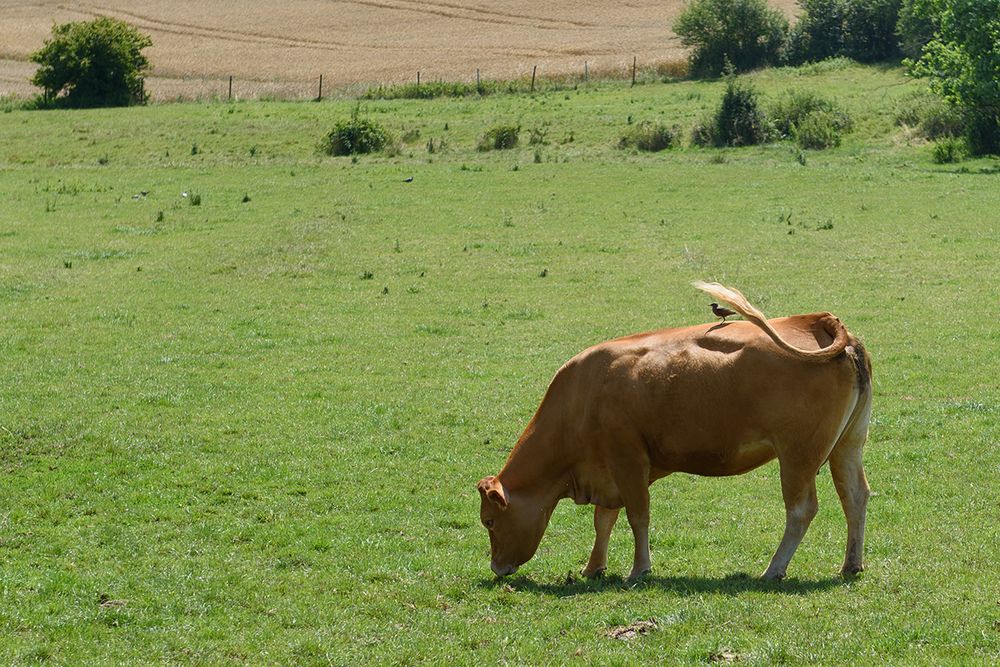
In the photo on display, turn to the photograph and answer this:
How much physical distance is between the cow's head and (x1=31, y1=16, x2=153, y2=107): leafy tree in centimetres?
5873

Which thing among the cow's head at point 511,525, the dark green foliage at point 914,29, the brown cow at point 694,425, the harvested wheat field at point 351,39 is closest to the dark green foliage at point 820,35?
the dark green foliage at point 914,29

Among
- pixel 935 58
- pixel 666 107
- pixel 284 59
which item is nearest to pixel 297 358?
pixel 935 58

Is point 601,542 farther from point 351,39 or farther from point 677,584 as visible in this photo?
point 351,39

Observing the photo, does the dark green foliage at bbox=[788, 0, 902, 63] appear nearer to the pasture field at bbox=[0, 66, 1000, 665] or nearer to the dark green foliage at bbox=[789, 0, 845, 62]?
the dark green foliage at bbox=[789, 0, 845, 62]

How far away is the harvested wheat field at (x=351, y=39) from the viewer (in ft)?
245

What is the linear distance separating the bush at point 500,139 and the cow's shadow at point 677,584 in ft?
132

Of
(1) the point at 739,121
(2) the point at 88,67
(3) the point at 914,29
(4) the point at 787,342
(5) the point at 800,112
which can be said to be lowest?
(4) the point at 787,342

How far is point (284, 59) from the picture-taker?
81.4 metres

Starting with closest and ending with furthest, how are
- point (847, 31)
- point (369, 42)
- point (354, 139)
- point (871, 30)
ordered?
point (354, 139), point (871, 30), point (847, 31), point (369, 42)

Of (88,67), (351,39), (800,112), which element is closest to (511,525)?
(800,112)

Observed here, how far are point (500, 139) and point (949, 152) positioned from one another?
1728cm

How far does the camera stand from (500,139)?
4919 cm

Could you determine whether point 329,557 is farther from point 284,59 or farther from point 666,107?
point 284,59

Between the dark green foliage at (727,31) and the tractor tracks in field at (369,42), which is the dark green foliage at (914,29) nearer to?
the dark green foliage at (727,31)
